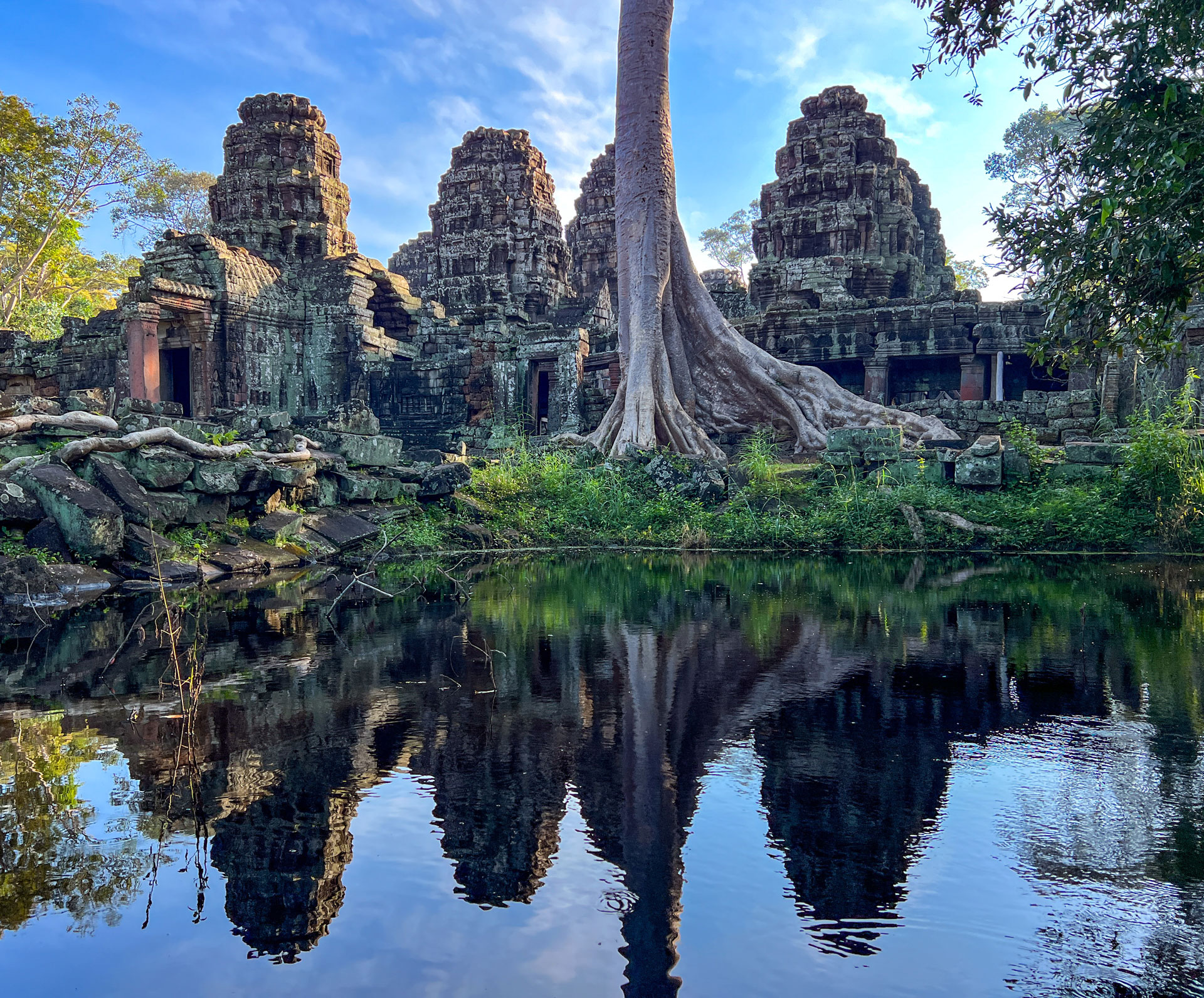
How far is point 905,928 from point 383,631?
3.61 metres

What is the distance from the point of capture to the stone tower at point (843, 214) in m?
22.6

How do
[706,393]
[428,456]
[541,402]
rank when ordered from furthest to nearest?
[541,402] < [706,393] < [428,456]

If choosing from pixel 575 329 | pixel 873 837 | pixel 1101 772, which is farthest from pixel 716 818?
pixel 575 329

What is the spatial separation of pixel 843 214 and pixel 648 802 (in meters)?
22.9

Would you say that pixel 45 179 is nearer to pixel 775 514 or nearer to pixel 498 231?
pixel 498 231

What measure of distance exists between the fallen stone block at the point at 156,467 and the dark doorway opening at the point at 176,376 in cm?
1197

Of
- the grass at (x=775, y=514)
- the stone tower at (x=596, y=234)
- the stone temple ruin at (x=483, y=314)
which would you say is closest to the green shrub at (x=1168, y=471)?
the grass at (x=775, y=514)

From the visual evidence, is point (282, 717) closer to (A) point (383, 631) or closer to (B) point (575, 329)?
(A) point (383, 631)

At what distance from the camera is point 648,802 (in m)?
2.32

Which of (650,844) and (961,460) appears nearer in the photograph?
(650,844)

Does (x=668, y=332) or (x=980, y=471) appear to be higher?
(x=668, y=332)

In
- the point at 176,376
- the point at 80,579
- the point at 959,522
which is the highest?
the point at 176,376

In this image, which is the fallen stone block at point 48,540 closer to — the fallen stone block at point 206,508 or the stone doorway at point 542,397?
the fallen stone block at point 206,508

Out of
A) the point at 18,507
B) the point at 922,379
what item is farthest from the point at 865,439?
the point at 18,507
